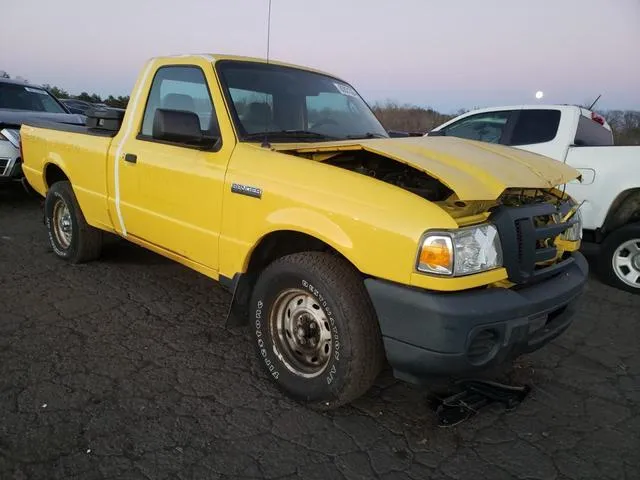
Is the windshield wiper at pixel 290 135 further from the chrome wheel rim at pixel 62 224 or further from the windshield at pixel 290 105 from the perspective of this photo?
the chrome wheel rim at pixel 62 224

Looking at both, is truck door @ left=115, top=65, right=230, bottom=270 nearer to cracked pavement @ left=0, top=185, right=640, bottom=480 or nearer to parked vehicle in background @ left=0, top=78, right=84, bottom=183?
cracked pavement @ left=0, top=185, right=640, bottom=480

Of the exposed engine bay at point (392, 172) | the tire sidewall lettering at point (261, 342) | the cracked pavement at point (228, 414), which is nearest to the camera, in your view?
the cracked pavement at point (228, 414)

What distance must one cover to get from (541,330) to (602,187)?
333cm

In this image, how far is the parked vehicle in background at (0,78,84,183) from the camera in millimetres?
7188

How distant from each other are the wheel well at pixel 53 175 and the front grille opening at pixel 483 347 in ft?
14.5

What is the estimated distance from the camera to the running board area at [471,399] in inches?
107

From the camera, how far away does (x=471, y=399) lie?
2846 mm

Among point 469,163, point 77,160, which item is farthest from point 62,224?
point 469,163

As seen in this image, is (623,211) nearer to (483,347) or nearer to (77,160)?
(483,347)

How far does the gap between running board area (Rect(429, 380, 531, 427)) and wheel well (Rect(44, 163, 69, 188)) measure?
4.26 m

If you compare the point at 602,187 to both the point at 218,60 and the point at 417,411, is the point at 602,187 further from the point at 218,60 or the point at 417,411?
the point at 218,60

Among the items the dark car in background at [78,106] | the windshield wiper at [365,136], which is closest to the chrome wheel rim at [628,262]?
the windshield wiper at [365,136]

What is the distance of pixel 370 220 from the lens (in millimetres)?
2379

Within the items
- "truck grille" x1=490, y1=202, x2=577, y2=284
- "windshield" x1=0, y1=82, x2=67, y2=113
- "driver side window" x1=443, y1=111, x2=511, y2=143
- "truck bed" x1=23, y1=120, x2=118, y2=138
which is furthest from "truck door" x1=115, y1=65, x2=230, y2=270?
"windshield" x1=0, y1=82, x2=67, y2=113
